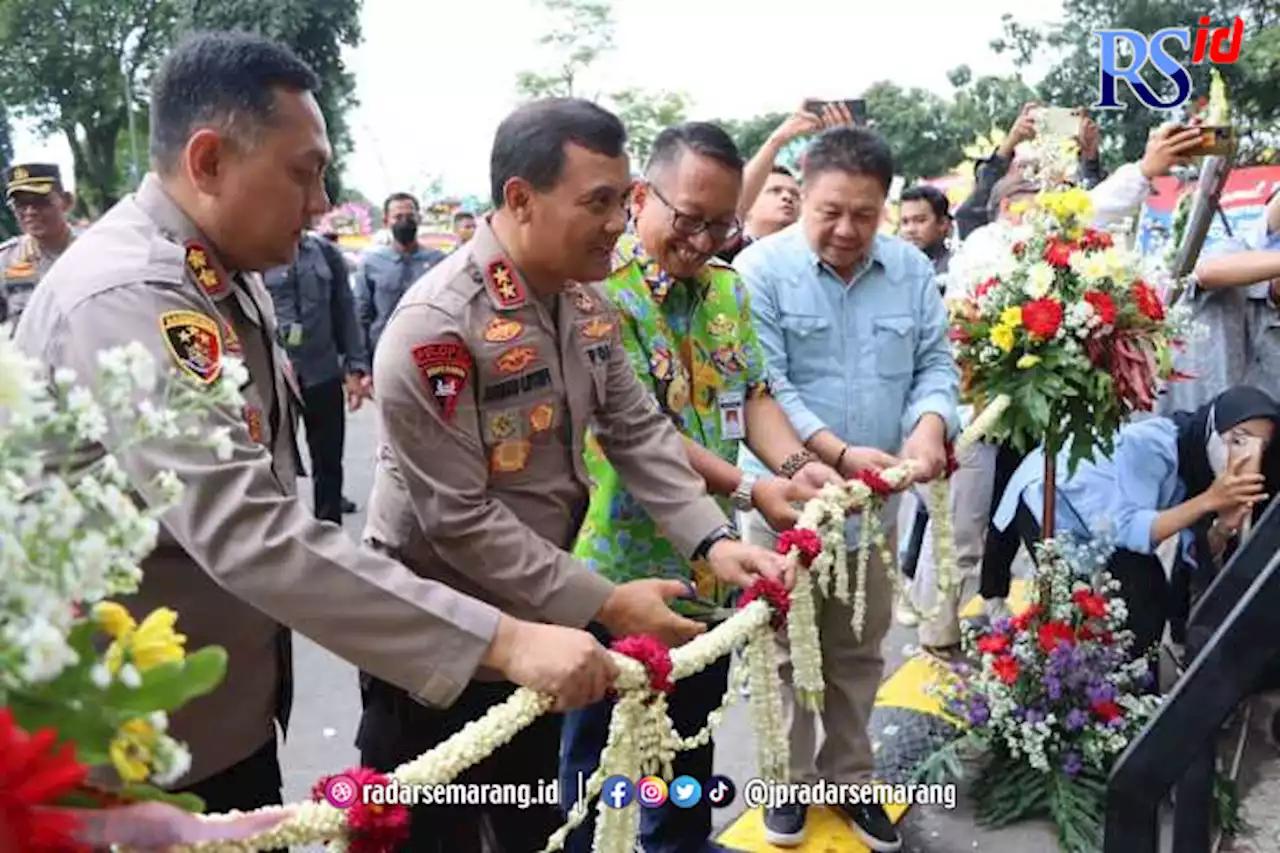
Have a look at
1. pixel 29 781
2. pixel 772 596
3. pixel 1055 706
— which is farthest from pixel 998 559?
pixel 29 781

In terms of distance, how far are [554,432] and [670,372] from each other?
60 centimetres

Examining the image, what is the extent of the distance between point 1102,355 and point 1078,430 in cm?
24

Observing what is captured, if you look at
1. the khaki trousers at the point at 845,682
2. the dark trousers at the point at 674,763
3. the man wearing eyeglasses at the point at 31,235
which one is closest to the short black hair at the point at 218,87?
the dark trousers at the point at 674,763

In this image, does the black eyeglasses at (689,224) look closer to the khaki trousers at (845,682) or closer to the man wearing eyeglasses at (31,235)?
the khaki trousers at (845,682)

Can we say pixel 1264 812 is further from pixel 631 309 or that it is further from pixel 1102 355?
pixel 631 309

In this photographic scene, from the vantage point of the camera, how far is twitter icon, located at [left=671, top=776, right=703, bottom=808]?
285 cm

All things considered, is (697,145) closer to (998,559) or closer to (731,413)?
(731,413)

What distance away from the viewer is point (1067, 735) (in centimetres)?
332

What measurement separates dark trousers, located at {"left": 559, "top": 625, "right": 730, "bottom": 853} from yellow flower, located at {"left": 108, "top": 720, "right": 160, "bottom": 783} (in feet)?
6.55

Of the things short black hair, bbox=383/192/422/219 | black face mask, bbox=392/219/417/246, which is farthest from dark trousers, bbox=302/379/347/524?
short black hair, bbox=383/192/422/219

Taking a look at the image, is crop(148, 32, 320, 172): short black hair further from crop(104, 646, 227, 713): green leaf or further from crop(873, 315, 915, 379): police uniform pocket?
crop(873, 315, 915, 379): police uniform pocket

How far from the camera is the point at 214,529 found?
1.45 m

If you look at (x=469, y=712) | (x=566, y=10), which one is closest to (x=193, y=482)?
(x=469, y=712)

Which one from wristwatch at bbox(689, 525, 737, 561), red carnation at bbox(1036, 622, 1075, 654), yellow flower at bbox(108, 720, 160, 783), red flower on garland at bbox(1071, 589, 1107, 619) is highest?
yellow flower at bbox(108, 720, 160, 783)
